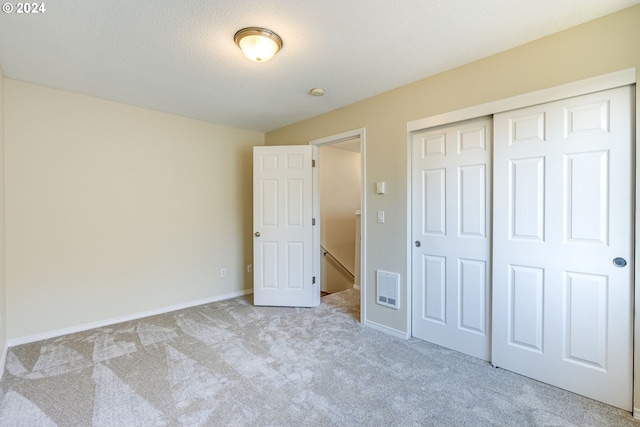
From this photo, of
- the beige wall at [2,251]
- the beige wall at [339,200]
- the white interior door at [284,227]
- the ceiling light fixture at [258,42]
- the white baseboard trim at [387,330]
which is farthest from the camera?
the beige wall at [339,200]

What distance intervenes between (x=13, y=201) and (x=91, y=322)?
53.3 inches

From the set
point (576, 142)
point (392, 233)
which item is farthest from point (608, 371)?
point (392, 233)

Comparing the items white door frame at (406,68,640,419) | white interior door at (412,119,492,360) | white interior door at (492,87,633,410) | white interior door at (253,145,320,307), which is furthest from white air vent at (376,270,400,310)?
white door frame at (406,68,640,419)

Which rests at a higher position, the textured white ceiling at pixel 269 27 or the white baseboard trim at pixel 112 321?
the textured white ceiling at pixel 269 27

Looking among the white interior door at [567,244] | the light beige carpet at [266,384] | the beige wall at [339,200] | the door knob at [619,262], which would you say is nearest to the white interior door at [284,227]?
the light beige carpet at [266,384]

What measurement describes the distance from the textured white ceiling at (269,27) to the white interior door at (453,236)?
0.67 meters

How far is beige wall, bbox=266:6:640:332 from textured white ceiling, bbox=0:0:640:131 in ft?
0.29

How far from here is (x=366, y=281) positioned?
3.11 metres

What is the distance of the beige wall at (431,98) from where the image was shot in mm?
1793

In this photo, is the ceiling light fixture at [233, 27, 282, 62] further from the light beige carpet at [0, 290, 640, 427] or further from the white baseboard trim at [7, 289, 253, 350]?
the white baseboard trim at [7, 289, 253, 350]

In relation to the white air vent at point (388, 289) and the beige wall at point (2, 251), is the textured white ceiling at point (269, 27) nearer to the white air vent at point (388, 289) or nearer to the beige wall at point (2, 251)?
the beige wall at point (2, 251)

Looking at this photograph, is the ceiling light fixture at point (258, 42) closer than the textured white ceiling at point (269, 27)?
No

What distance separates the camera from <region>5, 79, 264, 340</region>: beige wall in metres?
2.67

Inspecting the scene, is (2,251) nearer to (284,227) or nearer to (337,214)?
(284,227)
